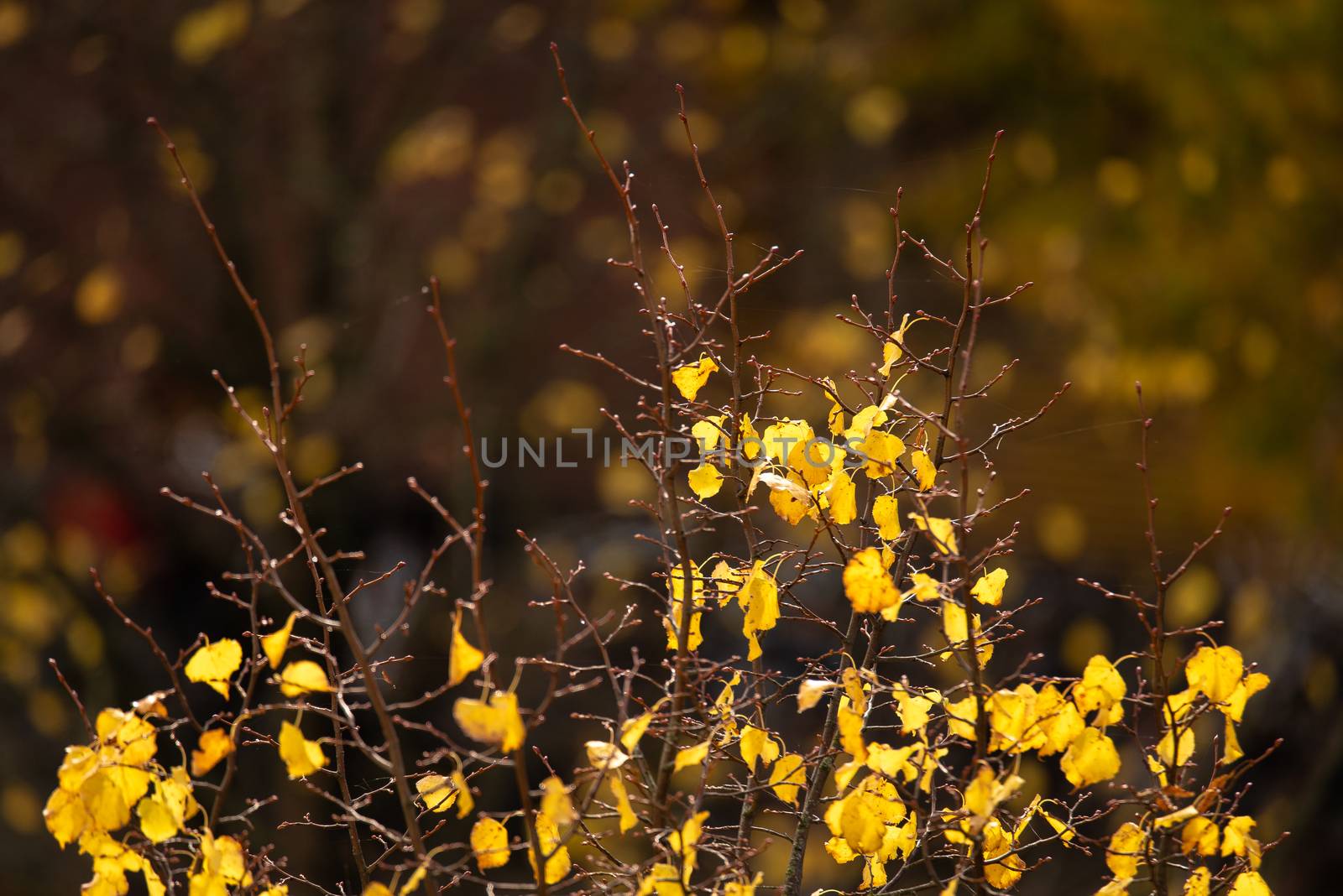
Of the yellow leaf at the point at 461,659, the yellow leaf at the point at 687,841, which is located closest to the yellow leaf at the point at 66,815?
the yellow leaf at the point at 461,659

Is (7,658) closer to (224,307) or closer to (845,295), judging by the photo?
(224,307)

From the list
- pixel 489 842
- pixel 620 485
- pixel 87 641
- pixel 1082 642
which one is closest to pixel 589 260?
pixel 620 485

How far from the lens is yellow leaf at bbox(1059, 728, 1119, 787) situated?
950 mm

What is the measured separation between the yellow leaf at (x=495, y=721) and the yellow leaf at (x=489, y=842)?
135 mm

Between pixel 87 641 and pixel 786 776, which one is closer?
pixel 786 776

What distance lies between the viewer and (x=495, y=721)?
2.63 ft

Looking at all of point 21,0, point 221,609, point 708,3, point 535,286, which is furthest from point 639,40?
point 221,609

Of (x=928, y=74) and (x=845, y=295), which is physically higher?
A: (x=928, y=74)

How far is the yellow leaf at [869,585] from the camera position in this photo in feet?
2.95

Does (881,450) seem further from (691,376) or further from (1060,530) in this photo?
(1060,530)

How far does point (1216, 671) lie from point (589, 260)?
2.30m

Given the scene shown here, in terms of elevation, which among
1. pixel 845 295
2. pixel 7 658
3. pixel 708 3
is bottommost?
pixel 7 658

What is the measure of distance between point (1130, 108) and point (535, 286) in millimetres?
1693

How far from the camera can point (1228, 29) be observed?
3.27 metres
